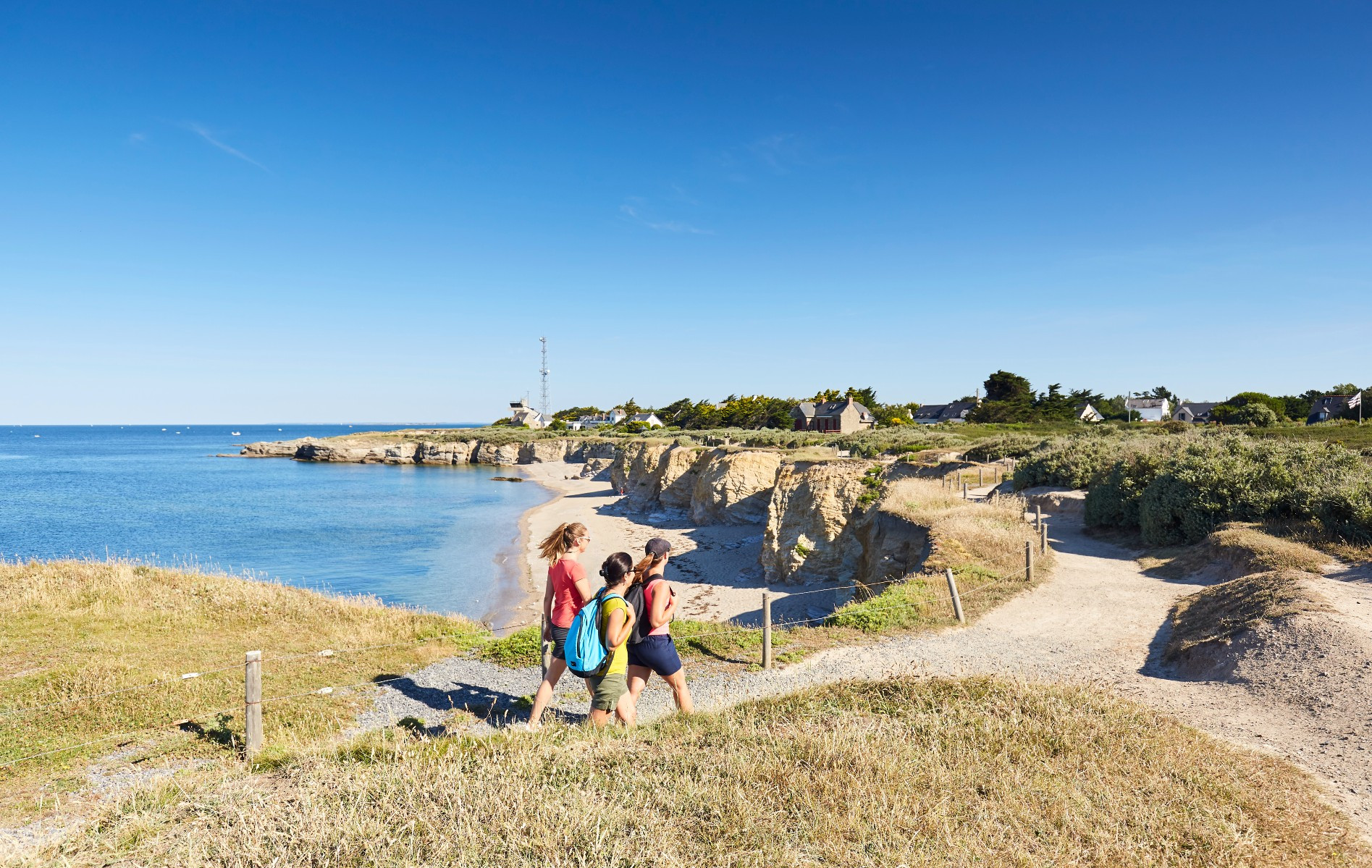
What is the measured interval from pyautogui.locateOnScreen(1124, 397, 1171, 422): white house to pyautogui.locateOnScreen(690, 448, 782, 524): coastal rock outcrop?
82712 mm

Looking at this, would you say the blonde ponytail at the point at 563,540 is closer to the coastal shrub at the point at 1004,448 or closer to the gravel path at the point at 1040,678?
the gravel path at the point at 1040,678

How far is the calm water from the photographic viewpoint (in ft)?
88.3

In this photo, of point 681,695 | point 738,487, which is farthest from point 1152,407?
point 681,695

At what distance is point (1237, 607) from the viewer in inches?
434

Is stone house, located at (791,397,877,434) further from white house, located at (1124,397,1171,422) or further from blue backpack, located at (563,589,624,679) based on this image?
blue backpack, located at (563,589,624,679)

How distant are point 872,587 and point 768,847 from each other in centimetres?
1547

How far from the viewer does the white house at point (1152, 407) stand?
95.9 meters

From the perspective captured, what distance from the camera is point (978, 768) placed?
210 inches

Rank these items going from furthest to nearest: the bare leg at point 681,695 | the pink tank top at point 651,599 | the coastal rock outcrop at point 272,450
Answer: the coastal rock outcrop at point 272,450
the bare leg at point 681,695
the pink tank top at point 651,599

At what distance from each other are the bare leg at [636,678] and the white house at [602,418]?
12299 centimetres

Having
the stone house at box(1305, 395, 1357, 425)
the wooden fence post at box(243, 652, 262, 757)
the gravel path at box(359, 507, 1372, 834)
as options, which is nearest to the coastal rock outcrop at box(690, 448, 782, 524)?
the gravel path at box(359, 507, 1372, 834)

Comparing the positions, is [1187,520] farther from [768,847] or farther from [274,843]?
[274,843]

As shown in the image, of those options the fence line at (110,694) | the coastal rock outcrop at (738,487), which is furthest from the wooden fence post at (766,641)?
the coastal rock outcrop at (738,487)

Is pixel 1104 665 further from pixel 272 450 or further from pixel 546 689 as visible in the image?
pixel 272 450
